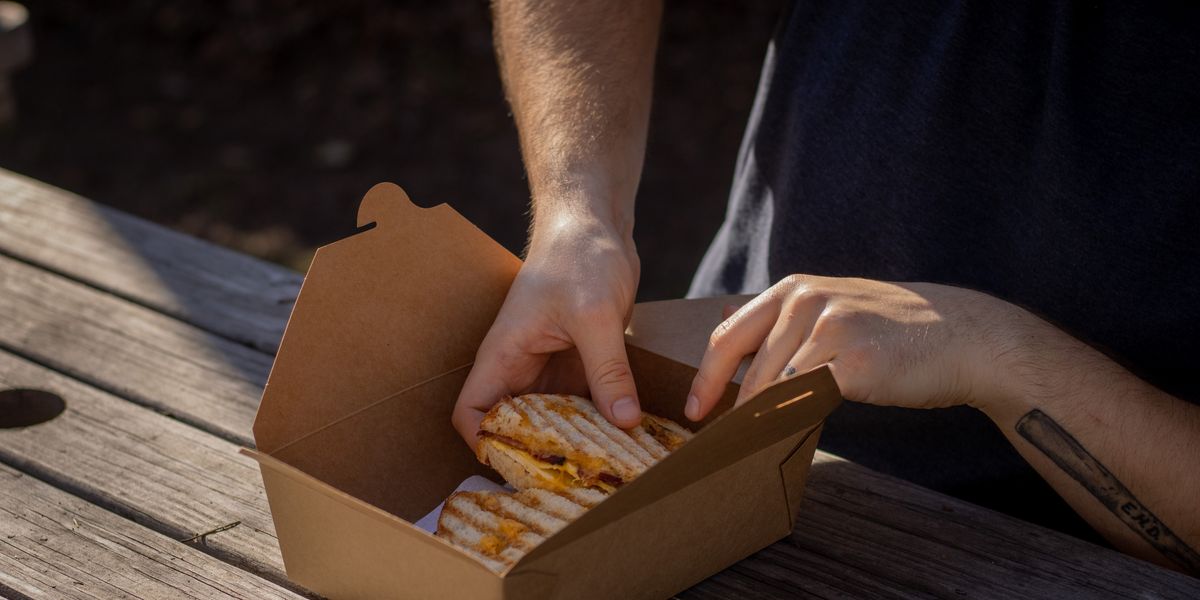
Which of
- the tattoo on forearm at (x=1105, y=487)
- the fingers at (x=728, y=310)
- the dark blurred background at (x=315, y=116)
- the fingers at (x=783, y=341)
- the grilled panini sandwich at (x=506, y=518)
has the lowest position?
the tattoo on forearm at (x=1105, y=487)

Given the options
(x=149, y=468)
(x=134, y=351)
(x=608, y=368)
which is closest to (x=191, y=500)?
(x=149, y=468)

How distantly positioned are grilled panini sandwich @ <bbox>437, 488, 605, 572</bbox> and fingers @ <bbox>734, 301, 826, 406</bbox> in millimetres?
224

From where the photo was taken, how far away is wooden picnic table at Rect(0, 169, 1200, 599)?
122cm

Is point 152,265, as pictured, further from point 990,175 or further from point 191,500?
point 990,175

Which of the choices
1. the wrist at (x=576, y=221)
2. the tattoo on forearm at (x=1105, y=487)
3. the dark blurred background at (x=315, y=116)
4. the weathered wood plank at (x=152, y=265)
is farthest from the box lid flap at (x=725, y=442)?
the dark blurred background at (x=315, y=116)

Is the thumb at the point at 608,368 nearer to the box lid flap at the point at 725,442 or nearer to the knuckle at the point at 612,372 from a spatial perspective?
the knuckle at the point at 612,372

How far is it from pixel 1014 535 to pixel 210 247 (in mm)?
1381

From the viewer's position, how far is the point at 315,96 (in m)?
5.04

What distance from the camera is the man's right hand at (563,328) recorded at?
138 cm

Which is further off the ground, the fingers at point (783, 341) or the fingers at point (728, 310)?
the fingers at point (728, 310)

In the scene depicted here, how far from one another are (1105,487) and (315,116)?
13.6ft

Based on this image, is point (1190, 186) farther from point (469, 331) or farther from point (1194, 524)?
point (469, 331)

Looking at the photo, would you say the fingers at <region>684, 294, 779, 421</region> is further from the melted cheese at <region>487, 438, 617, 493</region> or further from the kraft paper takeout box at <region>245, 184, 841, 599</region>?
the melted cheese at <region>487, 438, 617, 493</region>

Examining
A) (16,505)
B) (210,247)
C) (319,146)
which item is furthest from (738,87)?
(16,505)
